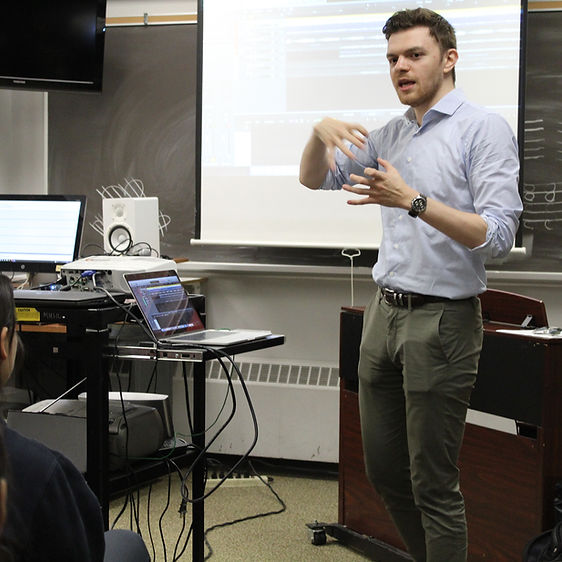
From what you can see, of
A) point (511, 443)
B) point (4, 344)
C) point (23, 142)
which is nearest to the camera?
point (4, 344)

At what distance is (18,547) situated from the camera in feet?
3.76

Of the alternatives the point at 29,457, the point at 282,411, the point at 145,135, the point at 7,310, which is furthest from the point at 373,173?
the point at 145,135

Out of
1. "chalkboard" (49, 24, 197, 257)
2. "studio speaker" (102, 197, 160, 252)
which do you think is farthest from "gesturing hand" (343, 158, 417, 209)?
"chalkboard" (49, 24, 197, 257)

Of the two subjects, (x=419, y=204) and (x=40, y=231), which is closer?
(x=419, y=204)

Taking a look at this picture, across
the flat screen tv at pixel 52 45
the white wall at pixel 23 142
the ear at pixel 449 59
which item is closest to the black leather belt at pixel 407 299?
the ear at pixel 449 59

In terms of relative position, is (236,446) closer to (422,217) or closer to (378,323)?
(378,323)

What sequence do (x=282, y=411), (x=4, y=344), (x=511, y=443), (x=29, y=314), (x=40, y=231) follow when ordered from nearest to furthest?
1. (x=4, y=344)
2. (x=511, y=443)
3. (x=29, y=314)
4. (x=40, y=231)
5. (x=282, y=411)

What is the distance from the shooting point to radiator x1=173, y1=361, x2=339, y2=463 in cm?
388

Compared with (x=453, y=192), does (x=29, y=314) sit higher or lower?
lower

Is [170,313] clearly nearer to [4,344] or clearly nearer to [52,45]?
[4,344]

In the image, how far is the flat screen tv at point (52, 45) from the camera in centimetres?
379

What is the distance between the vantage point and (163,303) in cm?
266

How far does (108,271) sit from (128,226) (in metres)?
0.47

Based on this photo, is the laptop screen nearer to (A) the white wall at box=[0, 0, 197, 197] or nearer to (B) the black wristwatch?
(B) the black wristwatch
